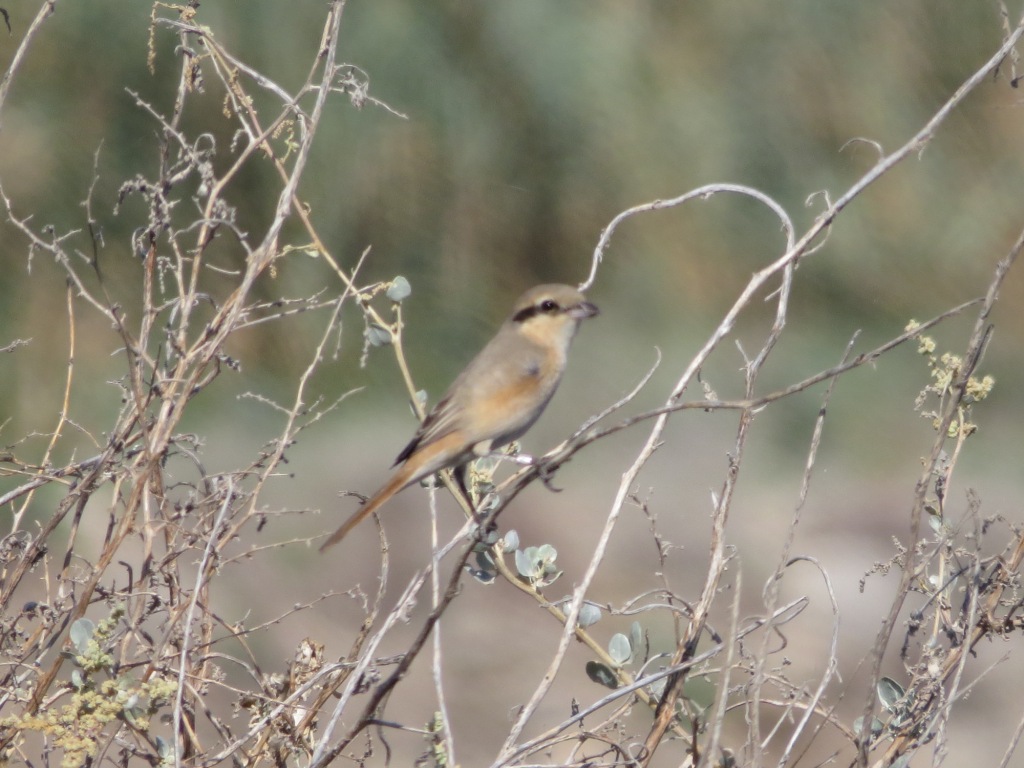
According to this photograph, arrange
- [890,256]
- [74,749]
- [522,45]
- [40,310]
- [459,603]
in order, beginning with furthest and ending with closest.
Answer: [890,256] → [522,45] → [459,603] → [40,310] → [74,749]

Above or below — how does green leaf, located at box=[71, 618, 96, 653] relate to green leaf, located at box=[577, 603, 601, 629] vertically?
below

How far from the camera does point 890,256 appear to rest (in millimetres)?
7945

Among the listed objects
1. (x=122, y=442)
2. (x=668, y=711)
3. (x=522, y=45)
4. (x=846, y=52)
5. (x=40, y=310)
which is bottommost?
(x=40, y=310)

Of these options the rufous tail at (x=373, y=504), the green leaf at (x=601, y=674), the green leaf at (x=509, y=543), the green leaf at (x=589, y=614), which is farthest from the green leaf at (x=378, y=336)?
the green leaf at (x=601, y=674)

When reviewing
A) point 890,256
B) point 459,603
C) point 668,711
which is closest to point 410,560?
point 459,603

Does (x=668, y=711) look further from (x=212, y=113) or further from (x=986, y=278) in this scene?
(x=986, y=278)

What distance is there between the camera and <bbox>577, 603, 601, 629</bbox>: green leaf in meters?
2.67

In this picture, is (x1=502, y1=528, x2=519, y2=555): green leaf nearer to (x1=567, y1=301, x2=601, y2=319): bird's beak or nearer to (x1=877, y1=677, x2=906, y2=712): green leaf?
(x1=877, y1=677, x2=906, y2=712): green leaf

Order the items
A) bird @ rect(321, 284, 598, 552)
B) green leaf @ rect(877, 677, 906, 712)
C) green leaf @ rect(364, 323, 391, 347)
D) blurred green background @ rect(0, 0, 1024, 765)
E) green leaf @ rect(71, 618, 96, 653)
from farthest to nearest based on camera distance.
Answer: blurred green background @ rect(0, 0, 1024, 765) → bird @ rect(321, 284, 598, 552) → green leaf @ rect(364, 323, 391, 347) → green leaf @ rect(877, 677, 906, 712) → green leaf @ rect(71, 618, 96, 653)

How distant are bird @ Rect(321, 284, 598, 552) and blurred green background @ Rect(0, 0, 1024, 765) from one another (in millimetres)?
2429

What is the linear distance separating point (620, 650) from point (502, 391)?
135 cm

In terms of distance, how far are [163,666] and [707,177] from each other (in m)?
5.67

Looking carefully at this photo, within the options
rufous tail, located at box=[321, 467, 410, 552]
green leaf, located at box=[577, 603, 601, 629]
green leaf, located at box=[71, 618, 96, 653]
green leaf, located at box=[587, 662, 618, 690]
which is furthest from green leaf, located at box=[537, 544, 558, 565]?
green leaf, located at box=[71, 618, 96, 653]

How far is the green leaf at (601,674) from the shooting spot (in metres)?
2.70
